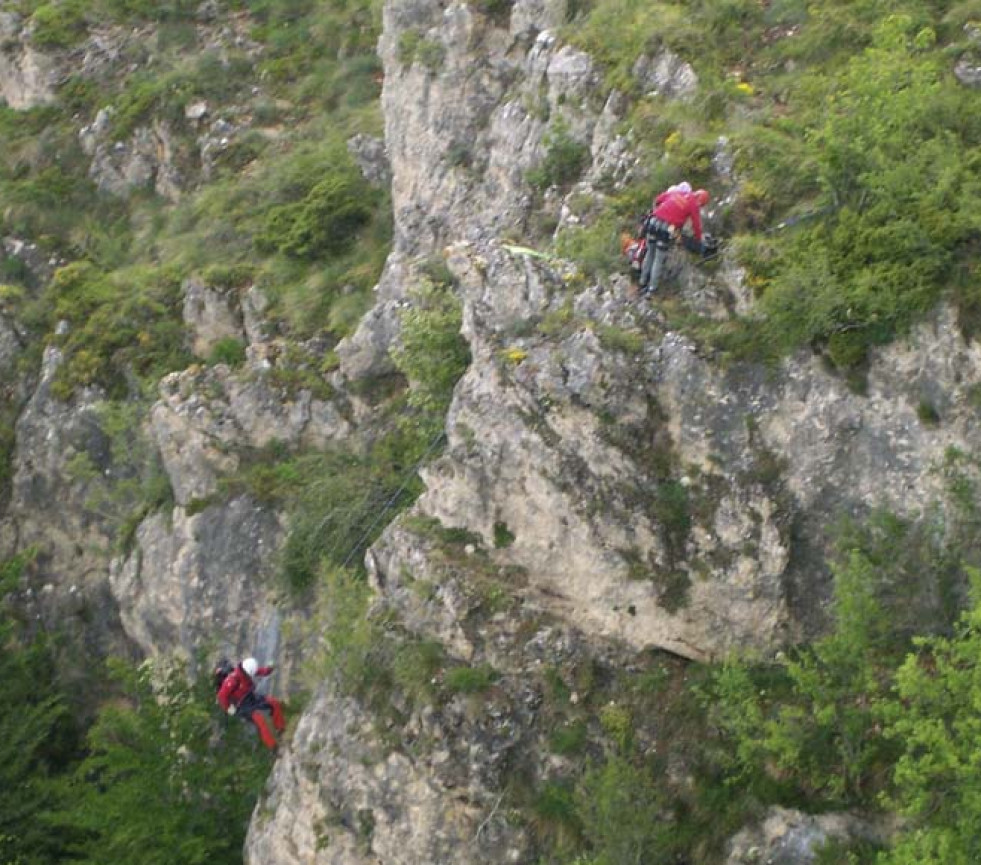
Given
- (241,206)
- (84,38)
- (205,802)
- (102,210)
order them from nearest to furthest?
(205,802), (241,206), (102,210), (84,38)

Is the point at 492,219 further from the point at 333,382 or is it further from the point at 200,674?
the point at 200,674

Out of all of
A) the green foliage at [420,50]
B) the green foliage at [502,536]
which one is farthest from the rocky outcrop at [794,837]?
the green foliage at [420,50]

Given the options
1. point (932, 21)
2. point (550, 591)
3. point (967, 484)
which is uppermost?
point (932, 21)

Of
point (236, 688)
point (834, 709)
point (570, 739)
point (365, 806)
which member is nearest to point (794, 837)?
point (834, 709)

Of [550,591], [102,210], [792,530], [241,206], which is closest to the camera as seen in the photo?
[792,530]

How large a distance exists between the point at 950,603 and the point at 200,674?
12.3 metres

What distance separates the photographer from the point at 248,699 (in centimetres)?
2030

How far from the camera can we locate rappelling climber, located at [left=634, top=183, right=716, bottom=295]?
16500 mm

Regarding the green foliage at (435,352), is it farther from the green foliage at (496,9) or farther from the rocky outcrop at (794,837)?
the rocky outcrop at (794,837)

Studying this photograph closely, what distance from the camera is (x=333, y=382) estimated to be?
2316 cm

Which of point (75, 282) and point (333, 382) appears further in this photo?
point (75, 282)

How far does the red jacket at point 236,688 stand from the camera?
20.1 m

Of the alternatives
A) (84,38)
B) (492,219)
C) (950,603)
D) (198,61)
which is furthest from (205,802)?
(84,38)

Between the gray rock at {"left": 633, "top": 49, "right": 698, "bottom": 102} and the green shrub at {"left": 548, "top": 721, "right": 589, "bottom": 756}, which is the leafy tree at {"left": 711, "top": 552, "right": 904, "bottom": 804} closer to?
the green shrub at {"left": 548, "top": 721, "right": 589, "bottom": 756}
